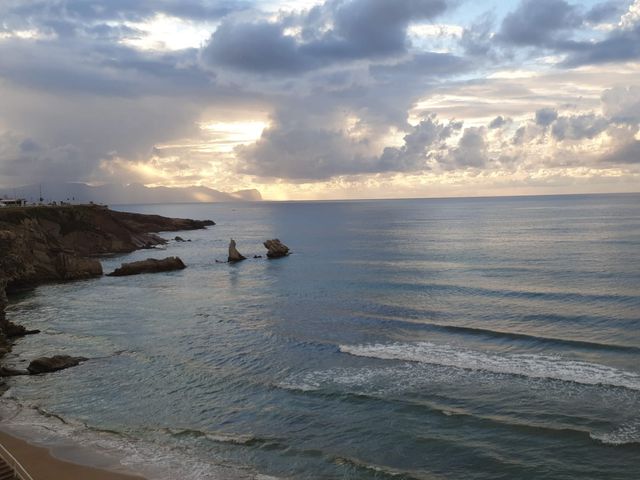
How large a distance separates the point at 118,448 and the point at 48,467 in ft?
8.59

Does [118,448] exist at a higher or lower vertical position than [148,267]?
lower

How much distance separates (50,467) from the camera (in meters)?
20.0

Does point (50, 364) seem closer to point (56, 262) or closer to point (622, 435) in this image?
point (622, 435)

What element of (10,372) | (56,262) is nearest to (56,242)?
(56,262)

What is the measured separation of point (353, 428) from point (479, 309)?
24.3 meters

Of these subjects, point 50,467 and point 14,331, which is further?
point 14,331

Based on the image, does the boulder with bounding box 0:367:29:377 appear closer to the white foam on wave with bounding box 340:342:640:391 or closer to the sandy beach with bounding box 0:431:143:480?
the sandy beach with bounding box 0:431:143:480

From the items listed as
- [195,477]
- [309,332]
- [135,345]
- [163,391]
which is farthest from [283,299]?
[195,477]

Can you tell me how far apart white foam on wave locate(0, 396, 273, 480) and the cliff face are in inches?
551

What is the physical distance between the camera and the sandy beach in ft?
63.2

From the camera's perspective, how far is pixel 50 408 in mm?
25969

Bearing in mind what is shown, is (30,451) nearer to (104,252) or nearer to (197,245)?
(104,252)

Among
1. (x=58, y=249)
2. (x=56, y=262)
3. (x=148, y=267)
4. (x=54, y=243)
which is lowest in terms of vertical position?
(x=148, y=267)

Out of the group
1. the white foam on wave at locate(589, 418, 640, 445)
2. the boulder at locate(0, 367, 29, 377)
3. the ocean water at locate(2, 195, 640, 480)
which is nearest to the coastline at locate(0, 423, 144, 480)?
the ocean water at locate(2, 195, 640, 480)
